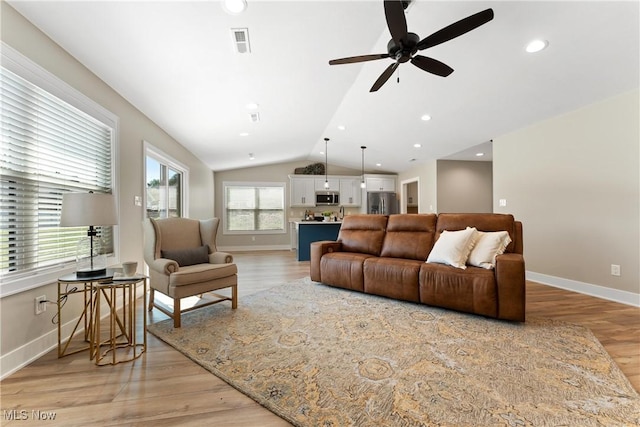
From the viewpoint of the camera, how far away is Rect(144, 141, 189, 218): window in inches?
163

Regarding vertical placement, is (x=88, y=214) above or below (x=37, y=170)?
below

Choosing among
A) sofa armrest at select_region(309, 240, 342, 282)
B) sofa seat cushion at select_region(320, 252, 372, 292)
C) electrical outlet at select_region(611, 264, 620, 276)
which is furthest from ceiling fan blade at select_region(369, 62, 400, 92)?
electrical outlet at select_region(611, 264, 620, 276)

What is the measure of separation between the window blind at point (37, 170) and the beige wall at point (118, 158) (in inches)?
8.6

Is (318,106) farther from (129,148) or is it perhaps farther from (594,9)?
(594,9)

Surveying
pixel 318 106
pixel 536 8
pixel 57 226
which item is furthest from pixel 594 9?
pixel 57 226

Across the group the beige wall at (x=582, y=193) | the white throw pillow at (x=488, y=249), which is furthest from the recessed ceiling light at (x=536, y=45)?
the white throw pillow at (x=488, y=249)

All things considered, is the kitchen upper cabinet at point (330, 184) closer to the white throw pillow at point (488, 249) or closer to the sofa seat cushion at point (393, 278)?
the sofa seat cushion at point (393, 278)

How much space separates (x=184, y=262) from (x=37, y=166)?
1.46 meters

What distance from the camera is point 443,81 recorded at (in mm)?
3406

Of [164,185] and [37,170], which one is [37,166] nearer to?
[37,170]

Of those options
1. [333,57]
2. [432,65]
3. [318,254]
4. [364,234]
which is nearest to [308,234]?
[318,254]

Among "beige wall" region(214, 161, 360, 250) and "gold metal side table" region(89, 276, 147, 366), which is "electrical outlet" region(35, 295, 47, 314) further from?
"beige wall" region(214, 161, 360, 250)

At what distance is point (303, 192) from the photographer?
836 centimetres

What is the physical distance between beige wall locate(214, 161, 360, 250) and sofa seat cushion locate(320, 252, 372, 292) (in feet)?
15.3
